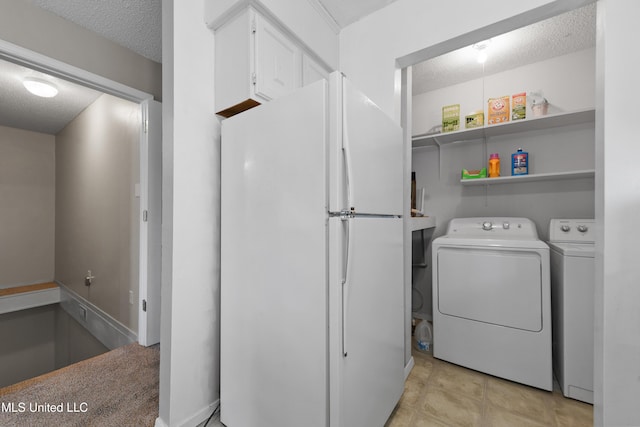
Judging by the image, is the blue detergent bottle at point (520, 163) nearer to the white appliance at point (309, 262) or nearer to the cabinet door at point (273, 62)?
the white appliance at point (309, 262)

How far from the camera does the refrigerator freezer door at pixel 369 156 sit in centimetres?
104

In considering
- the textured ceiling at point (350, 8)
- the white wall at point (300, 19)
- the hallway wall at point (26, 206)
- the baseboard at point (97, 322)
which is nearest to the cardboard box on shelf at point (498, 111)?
the textured ceiling at point (350, 8)

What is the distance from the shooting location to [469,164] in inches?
106

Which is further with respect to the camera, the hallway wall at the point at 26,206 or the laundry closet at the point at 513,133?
the hallway wall at the point at 26,206

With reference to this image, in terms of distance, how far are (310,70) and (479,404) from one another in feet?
7.71

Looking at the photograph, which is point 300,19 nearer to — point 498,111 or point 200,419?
point 498,111

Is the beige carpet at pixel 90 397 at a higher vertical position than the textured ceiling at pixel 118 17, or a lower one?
lower

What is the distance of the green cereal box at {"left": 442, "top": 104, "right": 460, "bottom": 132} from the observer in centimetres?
250

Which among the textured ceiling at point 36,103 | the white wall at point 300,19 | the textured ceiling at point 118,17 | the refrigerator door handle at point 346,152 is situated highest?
the textured ceiling at point 118,17

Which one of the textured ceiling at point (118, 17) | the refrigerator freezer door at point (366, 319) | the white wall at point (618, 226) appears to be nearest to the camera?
the refrigerator freezer door at point (366, 319)

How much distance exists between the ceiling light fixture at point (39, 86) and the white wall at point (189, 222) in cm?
196

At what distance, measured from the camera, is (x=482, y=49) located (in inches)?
86.9

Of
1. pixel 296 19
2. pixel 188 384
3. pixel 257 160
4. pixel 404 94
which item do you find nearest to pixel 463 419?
pixel 188 384

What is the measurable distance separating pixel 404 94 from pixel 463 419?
213 centimetres
